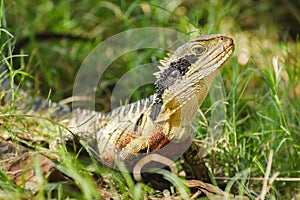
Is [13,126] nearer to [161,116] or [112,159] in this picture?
[112,159]

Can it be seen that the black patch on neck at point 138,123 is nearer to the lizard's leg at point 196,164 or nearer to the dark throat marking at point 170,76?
the dark throat marking at point 170,76

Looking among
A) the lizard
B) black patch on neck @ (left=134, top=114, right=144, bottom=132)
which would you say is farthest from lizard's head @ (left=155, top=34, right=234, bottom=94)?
black patch on neck @ (left=134, top=114, right=144, bottom=132)

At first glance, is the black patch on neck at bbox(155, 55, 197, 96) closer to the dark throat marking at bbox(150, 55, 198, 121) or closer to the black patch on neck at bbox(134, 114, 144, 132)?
the dark throat marking at bbox(150, 55, 198, 121)

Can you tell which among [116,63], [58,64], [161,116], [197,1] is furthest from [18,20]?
[161,116]

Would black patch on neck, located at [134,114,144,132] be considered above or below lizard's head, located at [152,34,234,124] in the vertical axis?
below

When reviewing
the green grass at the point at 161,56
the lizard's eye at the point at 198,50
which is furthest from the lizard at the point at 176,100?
the green grass at the point at 161,56
